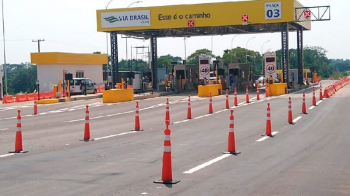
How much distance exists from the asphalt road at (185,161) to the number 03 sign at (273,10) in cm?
2931

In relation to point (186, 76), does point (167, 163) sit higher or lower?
lower

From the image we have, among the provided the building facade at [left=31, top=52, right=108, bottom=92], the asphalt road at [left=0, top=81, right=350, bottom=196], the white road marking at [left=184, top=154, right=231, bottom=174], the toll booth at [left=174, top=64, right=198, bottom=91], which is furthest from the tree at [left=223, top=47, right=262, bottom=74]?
the white road marking at [left=184, top=154, right=231, bottom=174]

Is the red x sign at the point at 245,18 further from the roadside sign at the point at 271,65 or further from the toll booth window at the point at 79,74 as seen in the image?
the toll booth window at the point at 79,74

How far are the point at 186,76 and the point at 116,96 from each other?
15.8 m

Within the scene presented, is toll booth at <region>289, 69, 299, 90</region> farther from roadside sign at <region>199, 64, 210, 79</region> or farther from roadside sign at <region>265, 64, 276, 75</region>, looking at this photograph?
roadside sign at <region>265, 64, 276, 75</region>

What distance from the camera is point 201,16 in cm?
5375

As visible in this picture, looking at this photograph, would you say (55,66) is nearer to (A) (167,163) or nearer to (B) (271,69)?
(B) (271,69)

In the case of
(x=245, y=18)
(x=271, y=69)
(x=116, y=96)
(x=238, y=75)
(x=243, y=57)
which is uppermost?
(x=245, y=18)

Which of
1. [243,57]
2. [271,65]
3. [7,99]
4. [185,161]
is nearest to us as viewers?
[185,161]

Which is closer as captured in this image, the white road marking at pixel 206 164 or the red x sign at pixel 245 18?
the white road marking at pixel 206 164

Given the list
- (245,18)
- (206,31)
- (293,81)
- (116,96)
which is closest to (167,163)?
(116,96)

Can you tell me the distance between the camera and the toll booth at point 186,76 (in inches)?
2205

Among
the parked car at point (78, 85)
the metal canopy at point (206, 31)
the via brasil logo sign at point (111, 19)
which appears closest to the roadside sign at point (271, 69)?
the metal canopy at point (206, 31)

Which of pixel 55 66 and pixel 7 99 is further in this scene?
pixel 55 66
